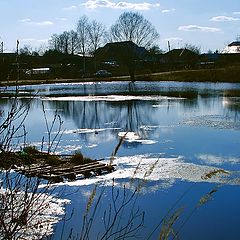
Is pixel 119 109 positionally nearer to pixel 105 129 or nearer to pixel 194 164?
pixel 105 129

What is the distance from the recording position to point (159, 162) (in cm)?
1261

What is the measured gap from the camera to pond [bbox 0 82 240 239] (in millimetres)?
7605

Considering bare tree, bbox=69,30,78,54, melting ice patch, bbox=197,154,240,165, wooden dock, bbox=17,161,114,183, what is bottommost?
wooden dock, bbox=17,161,114,183

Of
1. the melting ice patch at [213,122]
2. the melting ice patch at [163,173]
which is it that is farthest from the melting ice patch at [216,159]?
the melting ice patch at [213,122]

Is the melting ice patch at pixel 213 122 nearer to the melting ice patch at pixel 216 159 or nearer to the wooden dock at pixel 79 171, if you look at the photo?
the melting ice patch at pixel 216 159

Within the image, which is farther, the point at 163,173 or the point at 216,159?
the point at 216,159

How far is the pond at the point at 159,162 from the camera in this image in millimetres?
7605

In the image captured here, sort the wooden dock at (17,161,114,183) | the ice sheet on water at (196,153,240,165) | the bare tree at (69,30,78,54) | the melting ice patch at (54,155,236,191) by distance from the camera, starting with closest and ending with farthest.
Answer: the melting ice patch at (54,155,236,191), the wooden dock at (17,161,114,183), the ice sheet on water at (196,153,240,165), the bare tree at (69,30,78,54)

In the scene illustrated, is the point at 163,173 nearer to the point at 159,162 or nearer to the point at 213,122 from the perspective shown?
the point at 159,162

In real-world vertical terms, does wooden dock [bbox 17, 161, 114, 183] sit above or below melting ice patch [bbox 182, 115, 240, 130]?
below

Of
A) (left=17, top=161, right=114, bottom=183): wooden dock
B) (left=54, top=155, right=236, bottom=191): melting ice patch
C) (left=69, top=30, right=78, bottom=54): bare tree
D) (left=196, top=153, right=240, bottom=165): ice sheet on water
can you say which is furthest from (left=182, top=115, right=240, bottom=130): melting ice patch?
(left=69, top=30, right=78, bottom=54): bare tree

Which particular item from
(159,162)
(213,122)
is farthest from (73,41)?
(159,162)

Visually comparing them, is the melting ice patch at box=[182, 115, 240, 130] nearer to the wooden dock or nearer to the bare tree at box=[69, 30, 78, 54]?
the wooden dock

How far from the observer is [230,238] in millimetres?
7305
